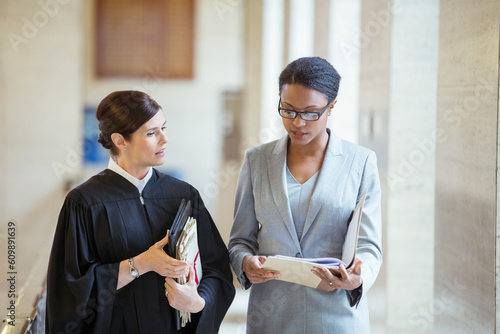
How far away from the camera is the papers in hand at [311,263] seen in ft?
6.06

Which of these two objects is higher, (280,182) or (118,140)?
(118,140)

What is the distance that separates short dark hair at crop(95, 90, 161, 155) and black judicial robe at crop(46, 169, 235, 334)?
0.18 metres

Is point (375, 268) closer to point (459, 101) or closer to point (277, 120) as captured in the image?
point (459, 101)

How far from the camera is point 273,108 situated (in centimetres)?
687

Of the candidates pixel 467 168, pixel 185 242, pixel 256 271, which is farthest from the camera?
pixel 467 168

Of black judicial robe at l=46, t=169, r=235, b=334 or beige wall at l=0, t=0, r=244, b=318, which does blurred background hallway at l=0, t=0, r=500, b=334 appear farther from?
black judicial robe at l=46, t=169, r=235, b=334

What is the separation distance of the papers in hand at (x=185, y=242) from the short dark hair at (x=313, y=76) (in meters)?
0.54

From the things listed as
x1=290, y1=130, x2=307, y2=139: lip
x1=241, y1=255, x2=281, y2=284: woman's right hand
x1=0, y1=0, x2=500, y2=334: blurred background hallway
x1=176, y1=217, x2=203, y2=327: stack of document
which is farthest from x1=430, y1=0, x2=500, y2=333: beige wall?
x1=176, y1=217, x2=203, y2=327: stack of document

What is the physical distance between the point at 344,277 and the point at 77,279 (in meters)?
0.84

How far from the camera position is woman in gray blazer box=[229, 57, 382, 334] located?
1983 mm

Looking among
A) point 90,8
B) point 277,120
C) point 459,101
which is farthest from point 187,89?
point 459,101

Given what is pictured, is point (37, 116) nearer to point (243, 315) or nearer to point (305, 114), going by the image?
point (243, 315)

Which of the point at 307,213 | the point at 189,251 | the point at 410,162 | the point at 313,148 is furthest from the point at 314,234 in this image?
the point at 410,162

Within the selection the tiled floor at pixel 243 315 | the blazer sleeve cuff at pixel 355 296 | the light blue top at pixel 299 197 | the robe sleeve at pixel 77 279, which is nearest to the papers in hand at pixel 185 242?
the robe sleeve at pixel 77 279
